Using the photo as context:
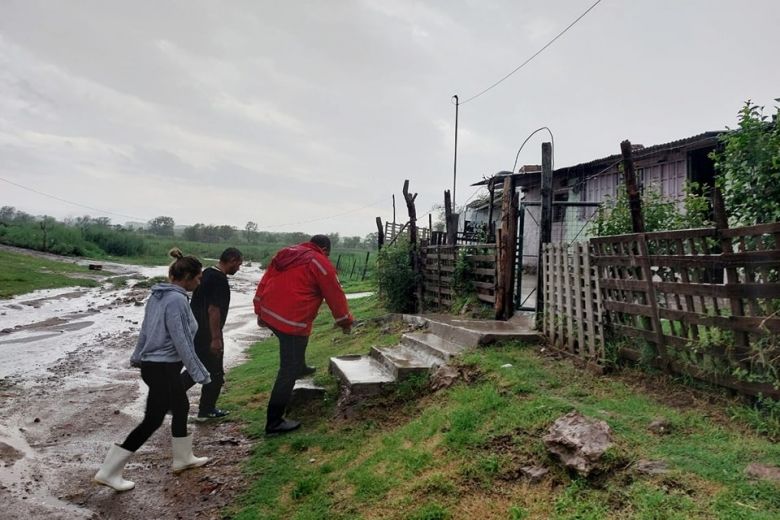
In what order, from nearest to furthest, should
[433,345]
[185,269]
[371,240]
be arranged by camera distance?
[185,269]
[433,345]
[371,240]

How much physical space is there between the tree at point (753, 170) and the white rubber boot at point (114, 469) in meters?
5.68

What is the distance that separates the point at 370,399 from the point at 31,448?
142 inches

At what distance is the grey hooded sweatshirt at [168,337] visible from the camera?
14.1 feet

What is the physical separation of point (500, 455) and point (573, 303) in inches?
113

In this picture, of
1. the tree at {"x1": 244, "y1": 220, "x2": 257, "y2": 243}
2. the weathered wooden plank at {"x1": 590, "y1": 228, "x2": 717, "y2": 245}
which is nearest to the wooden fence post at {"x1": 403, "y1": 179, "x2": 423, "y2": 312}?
the weathered wooden plank at {"x1": 590, "y1": 228, "x2": 717, "y2": 245}

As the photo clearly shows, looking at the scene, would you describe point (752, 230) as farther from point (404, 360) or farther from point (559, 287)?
point (404, 360)

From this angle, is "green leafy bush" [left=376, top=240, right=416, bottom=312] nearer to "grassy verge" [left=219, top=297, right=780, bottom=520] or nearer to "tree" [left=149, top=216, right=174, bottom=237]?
"grassy verge" [left=219, top=297, right=780, bottom=520]

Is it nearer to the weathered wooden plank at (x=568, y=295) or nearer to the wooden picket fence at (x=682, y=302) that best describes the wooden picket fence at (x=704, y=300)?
the wooden picket fence at (x=682, y=302)

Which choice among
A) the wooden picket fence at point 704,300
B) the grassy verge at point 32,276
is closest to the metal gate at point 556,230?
the wooden picket fence at point 704,300

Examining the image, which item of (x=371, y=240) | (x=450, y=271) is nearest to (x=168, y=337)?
(x=450, y=271)

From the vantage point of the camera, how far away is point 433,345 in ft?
22.4

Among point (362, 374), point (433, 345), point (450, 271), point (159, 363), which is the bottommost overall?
point (362, 374)

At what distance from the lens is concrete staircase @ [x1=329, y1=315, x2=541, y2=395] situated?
5.92m

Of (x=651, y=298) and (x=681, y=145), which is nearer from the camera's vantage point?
(x=651, y=298)
